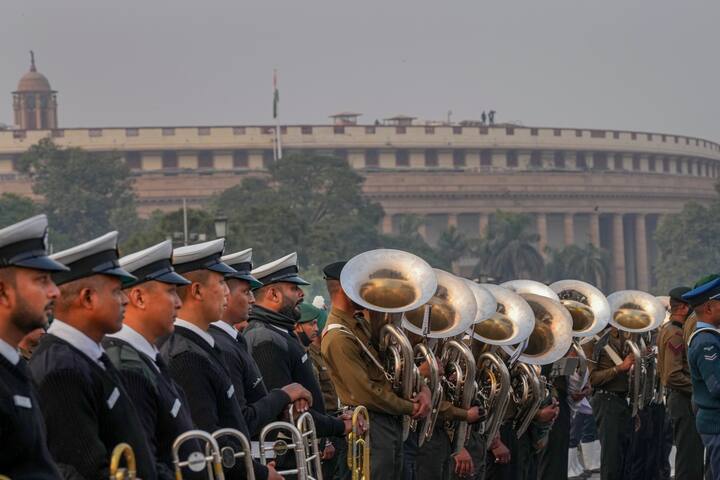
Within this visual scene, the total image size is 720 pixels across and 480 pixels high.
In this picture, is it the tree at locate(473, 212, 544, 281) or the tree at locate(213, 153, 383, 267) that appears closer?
the tree at locate(473, 212, 544, 281)

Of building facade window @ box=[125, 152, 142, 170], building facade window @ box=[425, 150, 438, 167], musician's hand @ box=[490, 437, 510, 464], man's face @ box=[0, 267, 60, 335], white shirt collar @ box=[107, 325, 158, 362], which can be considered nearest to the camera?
man's face @ box=[0, 267, 60, 335]

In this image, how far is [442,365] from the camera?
33.7 feet

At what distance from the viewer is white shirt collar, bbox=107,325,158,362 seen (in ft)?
20.7

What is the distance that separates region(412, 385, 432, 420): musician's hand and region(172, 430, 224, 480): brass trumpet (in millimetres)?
2800

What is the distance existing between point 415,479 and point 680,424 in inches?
113

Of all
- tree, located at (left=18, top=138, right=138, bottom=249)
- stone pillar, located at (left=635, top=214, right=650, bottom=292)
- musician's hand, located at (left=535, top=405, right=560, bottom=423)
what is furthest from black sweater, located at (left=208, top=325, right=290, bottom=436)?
stone pillar, located at (left=635, top=214, right=650, bottom=292)

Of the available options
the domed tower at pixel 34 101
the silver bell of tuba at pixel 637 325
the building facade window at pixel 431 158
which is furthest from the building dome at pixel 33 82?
the silver bell of tuba at pixel 637 325

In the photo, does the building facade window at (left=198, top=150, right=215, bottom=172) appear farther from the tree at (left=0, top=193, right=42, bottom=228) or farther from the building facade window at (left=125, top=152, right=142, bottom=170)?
the tree at (left=0, top=193, right=42, bottom=228)

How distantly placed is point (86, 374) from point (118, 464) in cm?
29

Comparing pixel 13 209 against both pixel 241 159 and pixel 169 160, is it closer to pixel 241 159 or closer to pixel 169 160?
pixel 169 160

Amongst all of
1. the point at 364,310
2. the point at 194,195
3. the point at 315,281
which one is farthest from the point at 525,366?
the point at 194,195

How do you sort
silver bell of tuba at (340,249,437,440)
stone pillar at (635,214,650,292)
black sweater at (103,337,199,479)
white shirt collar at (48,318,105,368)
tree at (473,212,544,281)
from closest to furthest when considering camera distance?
white shirt collar at (48,318,105,368) < black sweater at (103,337,199,479) < silver bell of tuba at (340,249,437,440) < tree at (473,212,544,281) < stone pillar at (635,214,650,292)

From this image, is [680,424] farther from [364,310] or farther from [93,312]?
[93,312]

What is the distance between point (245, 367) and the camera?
25.0 feet
